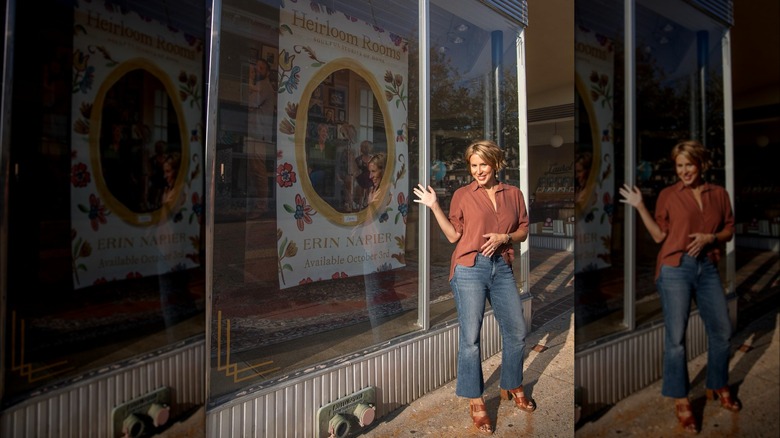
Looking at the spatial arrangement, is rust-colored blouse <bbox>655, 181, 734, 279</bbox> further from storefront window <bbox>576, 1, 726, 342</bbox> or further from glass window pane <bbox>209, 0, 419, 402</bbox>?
glass window pane <bbox>209, 0, 419, 402</bbox>

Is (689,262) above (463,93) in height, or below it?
below

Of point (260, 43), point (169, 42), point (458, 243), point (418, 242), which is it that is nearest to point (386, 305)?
point (418, 242)

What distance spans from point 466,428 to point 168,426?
840 millimetres

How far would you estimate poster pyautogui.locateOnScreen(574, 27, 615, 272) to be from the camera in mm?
982

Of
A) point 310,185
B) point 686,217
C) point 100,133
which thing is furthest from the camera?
point 310,185

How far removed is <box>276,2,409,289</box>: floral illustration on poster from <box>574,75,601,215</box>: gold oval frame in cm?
50

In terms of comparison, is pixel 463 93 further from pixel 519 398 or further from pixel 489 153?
pixel 519 398

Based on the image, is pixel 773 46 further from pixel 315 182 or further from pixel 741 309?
pixel 315 182

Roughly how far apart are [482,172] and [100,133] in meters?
1.00

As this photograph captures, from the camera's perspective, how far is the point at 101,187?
3.54ft

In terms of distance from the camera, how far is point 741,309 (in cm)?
92

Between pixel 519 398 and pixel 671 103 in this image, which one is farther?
pixel 519 398

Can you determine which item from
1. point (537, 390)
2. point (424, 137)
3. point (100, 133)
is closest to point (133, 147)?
point (100, 133)

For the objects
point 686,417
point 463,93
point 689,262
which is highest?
point 463,93
